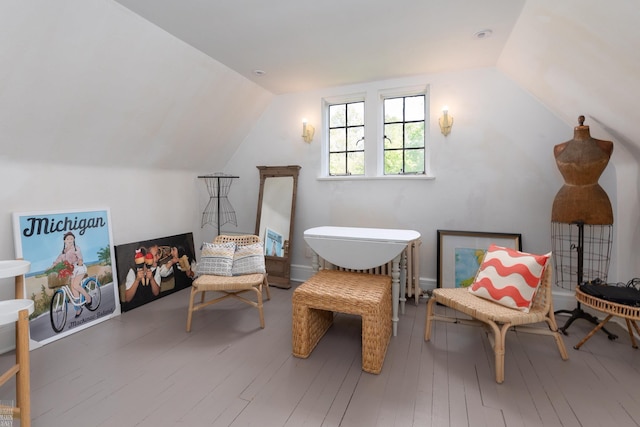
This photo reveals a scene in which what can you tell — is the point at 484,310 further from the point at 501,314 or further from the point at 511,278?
the point at 511,278

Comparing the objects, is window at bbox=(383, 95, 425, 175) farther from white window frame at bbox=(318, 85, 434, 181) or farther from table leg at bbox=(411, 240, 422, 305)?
table leg at bbox=(411, 240, 422, 305)

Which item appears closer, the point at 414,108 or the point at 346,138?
the point at 414,108

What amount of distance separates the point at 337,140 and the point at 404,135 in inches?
30.3

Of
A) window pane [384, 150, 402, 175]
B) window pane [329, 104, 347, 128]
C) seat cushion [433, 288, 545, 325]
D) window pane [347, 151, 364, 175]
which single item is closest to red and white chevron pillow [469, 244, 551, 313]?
seat cushion [433, 288, 545, 325]

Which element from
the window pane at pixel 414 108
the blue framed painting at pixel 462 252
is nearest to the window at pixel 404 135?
the window pane at pixel 414 108

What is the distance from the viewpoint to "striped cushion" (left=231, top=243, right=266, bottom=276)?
2650 millimetres

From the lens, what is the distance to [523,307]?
189 centimetres

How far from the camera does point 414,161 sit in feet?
10.7

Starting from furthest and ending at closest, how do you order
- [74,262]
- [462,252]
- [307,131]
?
[307,131] < [462,252] < [74,262]

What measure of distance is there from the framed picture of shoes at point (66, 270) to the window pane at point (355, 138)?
2.56 metres

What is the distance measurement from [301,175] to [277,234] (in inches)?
30.0

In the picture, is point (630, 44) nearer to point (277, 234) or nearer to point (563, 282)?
point (563, 282)

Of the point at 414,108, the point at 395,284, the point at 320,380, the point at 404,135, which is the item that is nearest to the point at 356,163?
the point at 404,135

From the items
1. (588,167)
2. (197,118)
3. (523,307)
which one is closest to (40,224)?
(197,118)
